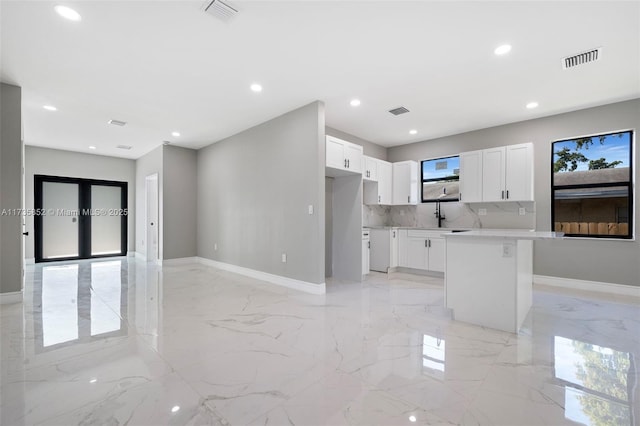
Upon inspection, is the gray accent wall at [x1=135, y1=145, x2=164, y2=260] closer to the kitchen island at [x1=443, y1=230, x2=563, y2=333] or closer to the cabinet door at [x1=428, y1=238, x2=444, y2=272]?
the cabinet door at [x1=428, y1=238, x2=444, y2=272]

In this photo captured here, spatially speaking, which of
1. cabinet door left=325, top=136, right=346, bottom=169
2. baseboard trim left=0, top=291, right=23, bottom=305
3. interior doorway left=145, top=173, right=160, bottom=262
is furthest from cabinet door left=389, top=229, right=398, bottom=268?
baseboard trim left=0, top=291, right=23, bottom=305

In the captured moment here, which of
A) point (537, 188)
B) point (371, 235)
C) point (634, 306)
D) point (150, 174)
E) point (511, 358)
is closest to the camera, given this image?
point (511, 358)

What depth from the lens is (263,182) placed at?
16.4 ft

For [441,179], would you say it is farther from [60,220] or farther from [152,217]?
[60,220]

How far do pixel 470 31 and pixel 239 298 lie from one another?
3.84 meters

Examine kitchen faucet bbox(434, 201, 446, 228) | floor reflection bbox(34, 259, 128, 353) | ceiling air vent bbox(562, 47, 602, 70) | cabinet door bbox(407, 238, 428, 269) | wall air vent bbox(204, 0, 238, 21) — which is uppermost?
wall air vent bbox(204, 0, 238, 21)

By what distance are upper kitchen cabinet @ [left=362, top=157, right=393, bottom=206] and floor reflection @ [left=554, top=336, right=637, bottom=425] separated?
3535 millimetres

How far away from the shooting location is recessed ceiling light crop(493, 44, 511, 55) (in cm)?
279

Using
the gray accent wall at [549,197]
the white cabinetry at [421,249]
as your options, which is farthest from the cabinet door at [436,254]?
the gray accent wall at [549,197]

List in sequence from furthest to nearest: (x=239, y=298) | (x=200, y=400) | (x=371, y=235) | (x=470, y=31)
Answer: (x=371, y=235), (x=239, y=298), (x=470, y=31), (x=200, y=400)

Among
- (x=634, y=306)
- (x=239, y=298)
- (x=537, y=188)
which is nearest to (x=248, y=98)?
(x=239, y=298)

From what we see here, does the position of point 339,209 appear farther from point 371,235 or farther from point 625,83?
point 625,83

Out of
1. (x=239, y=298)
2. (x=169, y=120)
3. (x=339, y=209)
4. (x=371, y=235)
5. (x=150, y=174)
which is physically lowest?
(x=239, y=298)

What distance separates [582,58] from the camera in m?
2.98
